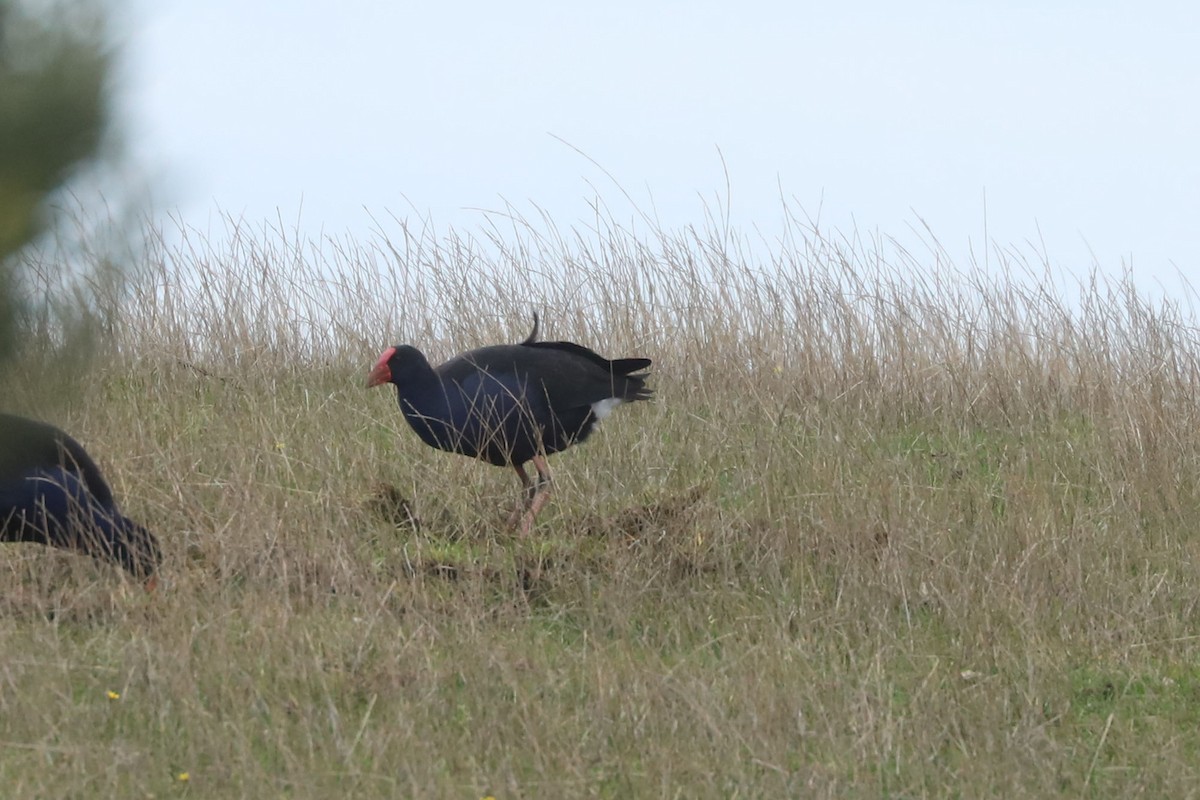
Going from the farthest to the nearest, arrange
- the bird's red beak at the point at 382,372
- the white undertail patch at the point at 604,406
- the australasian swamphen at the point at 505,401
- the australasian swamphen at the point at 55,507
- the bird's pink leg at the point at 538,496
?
the white undertail patch at the point at 604,406 → the bird's red beak at the point at 382,372 → the australasian swamphen at the point at 505,401 → the bird's pink leg at the point at 538,496 → the australasian swamphen at the point at 55,507

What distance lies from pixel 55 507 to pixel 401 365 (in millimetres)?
1656

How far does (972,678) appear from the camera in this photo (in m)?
4.59

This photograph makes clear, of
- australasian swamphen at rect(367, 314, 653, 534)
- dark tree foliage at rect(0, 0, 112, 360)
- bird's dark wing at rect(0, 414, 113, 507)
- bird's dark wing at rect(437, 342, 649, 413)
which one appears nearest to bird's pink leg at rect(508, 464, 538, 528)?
australasian swamphen at rect(367, 314, 653, 534)

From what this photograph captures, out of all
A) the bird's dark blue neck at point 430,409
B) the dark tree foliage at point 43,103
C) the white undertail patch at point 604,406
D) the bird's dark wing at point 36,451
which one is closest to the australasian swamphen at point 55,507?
the bird's dark wing at point 36,451

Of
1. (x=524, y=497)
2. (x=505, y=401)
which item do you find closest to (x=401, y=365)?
(x=505, y=401)

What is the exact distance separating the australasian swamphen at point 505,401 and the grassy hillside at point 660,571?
26 centimetres

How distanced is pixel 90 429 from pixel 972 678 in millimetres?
4644

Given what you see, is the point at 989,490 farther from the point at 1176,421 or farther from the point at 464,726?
the point at 464,726

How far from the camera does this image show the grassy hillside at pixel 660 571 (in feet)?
12.9

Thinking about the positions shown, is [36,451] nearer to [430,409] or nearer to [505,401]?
[430,409]

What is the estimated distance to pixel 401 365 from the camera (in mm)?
6258

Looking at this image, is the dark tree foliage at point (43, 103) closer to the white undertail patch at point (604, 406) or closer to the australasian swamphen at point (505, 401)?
the australasian swamphen at point (505, 401)

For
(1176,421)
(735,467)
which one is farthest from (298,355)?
(1176,421)

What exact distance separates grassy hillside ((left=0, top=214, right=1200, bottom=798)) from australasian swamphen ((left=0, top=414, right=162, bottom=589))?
0.40 ft
